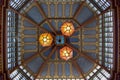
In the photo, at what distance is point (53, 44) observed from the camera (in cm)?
2853

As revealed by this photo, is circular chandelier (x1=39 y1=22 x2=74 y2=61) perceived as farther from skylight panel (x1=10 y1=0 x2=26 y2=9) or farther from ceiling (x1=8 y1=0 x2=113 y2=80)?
ceiling (x1=8 y1=0 x2=113 y2=80)

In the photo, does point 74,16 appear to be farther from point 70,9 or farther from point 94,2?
point 94,2

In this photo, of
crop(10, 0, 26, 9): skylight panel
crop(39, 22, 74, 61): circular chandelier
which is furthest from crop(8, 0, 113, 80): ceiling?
crop(39, 22, 74, 61): circular chandelier

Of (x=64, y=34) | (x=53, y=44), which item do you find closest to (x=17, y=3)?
(x=53, y=44)

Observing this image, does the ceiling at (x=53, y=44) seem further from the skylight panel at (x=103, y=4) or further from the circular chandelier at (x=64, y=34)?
the circular chandelier at (x=64, y=34)

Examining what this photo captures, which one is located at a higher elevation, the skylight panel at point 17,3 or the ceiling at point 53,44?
the skylight panel at point 17,3

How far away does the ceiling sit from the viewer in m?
28.0

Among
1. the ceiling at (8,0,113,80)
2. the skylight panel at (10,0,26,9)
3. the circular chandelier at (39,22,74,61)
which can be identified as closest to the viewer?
the circular chandelier at (39,22,74,61)

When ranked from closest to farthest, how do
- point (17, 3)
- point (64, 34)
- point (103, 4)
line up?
1. point (64, 34)
2. point (103, 4)
3. point (17, 3)

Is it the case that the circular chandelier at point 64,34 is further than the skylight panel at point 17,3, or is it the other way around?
the skylight panel at point 17,3

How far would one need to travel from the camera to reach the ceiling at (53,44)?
2805cm

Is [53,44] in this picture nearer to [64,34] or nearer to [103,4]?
[64,34]

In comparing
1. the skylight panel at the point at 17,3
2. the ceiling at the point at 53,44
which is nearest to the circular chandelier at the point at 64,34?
the skylight panel at the point at 17,3

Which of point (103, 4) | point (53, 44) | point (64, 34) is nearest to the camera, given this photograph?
point (64, 34)
